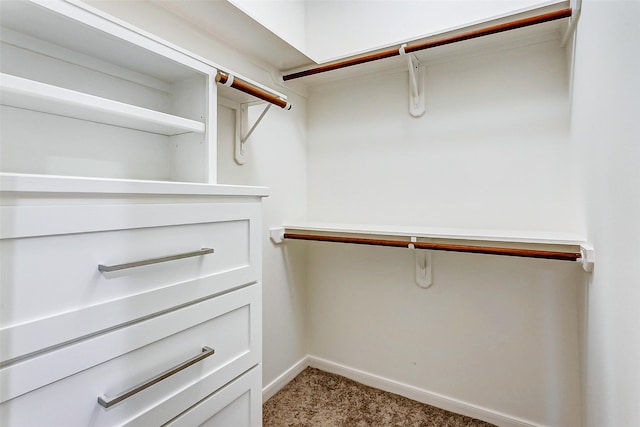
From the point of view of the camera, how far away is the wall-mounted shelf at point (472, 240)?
1090 mm

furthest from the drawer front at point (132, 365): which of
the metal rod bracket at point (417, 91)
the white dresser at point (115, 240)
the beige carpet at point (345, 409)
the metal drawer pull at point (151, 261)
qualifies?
the metal rod bracket at point (417, 91)

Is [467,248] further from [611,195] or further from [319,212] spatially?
[319,212]

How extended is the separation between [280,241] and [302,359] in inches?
30.6

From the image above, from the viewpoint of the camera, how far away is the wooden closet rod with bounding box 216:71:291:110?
102 cm

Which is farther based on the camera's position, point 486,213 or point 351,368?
point 351,368

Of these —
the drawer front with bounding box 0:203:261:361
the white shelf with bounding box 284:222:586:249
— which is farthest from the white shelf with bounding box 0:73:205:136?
the white shelf with bounding box 284:222:586:249

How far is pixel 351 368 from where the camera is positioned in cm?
181

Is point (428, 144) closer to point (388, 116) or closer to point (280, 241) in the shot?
point (388, 116)

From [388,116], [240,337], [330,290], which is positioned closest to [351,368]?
[330,290]

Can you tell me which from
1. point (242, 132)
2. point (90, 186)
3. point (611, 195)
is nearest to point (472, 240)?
point (611, 195)

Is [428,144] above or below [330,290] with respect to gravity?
above

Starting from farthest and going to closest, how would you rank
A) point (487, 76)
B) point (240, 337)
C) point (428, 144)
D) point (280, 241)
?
point (280, 241), point (428, 144), point (487, 76), point (240, 337)

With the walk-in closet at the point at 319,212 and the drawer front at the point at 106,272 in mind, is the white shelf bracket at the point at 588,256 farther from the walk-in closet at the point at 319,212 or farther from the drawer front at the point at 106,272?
the drawer front at the point at 106,272

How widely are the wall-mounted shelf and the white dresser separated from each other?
0.60 meters
